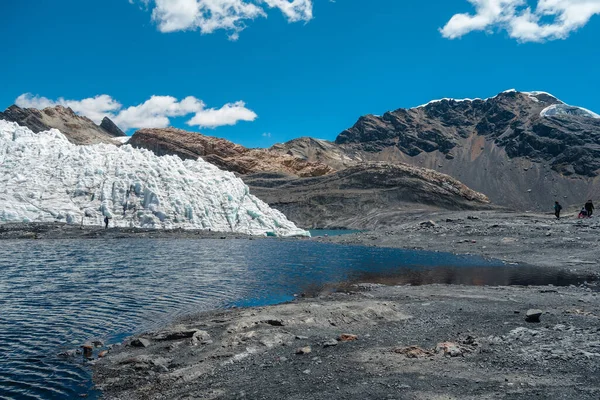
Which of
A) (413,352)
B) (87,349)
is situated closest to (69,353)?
(87,349)

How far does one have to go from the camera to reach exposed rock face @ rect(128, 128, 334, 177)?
16238cm

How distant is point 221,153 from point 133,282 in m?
153

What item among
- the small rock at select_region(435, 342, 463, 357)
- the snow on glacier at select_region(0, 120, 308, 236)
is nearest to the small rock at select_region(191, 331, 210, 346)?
the small rock at select_region(435, 342, 463, 357)

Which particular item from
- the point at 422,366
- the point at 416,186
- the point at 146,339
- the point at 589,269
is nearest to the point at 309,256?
the point at 589,269

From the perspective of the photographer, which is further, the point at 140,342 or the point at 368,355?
the point at 140,342

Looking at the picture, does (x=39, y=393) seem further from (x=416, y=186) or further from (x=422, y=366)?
(x=416, y=186)

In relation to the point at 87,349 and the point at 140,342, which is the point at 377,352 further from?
the point at 87,349

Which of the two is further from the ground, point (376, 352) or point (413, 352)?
point (413, 352)

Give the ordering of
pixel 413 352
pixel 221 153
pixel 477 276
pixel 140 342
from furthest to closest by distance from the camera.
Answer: pixel 221 153
pixel 477 276
pixel 140 342
pixel 413 352

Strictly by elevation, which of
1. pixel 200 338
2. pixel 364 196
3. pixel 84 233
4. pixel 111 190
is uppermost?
pixel 364 196

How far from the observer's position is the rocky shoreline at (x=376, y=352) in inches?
326

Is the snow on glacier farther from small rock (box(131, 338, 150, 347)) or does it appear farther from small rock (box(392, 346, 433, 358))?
small rock (box(392, 346, 433, 358))

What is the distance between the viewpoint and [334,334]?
40.3ft

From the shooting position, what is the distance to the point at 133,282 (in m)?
22.5
